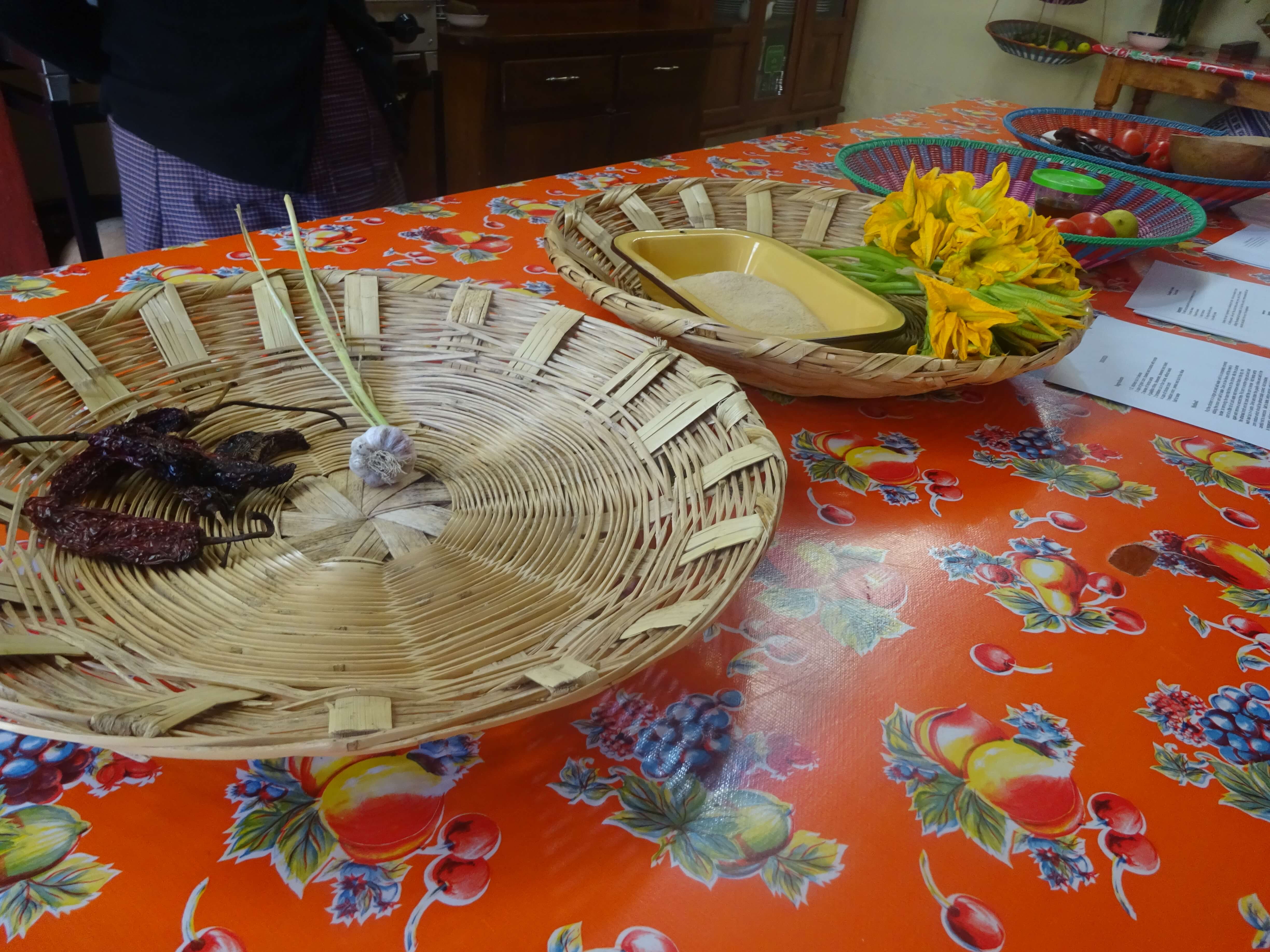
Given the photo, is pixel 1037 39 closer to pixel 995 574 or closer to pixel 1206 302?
pixel 1206 302

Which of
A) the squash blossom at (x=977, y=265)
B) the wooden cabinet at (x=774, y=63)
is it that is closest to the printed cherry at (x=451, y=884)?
the squash blossom at (x=977, y=265)

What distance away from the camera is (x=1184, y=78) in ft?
7.13

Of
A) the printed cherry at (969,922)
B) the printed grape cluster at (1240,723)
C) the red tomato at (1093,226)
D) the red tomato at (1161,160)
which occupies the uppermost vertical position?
the red tomato at (1161,160)

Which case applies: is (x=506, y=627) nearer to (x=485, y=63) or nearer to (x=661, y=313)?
(x=661, y=313)

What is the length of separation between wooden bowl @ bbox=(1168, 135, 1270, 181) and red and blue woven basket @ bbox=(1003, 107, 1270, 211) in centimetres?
1

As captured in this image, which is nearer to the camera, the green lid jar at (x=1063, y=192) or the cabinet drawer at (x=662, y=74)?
the green lid jar at (x=1063, y=192)

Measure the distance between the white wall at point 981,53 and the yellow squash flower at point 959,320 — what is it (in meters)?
2.82

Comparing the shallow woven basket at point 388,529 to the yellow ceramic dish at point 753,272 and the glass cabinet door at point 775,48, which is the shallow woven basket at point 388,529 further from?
the glass cabinet door at point 775,48

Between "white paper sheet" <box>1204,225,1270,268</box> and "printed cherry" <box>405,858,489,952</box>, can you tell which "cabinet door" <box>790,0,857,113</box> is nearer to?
"white paper sheet" <box>1204,225,1270,268</box>

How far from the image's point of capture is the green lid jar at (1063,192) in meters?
0.95

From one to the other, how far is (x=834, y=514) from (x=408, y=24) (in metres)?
1.88

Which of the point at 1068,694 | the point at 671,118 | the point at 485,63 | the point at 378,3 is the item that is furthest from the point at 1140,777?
Answer: the point at 671,118

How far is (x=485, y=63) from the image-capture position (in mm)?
2285

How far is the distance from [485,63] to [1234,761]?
2.40 m
